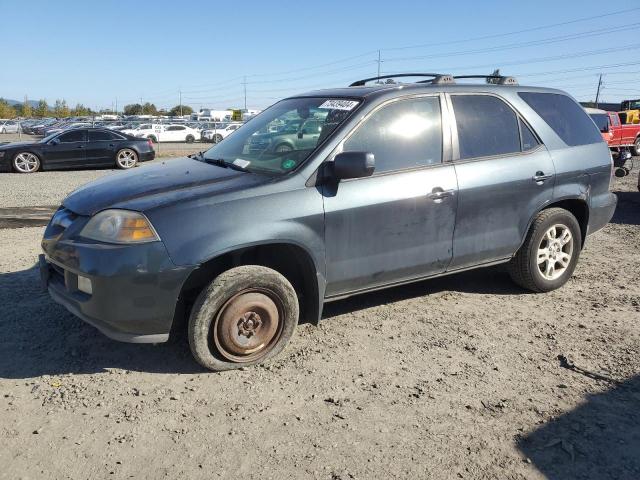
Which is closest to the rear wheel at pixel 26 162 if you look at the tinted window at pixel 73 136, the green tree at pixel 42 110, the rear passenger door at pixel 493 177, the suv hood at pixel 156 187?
the tinted window at pixel 73 136

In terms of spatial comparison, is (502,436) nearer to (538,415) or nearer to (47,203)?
(538,415)

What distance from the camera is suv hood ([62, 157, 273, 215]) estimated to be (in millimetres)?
3309

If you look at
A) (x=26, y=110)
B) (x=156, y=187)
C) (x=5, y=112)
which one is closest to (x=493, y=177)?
(x=156, y=187)

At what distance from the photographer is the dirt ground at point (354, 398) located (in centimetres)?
258

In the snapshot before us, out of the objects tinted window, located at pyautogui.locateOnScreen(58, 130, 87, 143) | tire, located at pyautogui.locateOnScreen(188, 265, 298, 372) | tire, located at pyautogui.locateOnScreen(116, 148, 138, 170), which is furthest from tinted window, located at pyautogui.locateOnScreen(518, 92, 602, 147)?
tinted window, located at pyautogui.locateOnScreen(58, 130, 87, 143)

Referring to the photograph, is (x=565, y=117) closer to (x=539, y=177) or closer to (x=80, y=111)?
(x=539, y=177)

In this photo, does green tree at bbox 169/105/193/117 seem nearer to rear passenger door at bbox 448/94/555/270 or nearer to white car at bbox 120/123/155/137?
white car at bbox 120/123/155/137

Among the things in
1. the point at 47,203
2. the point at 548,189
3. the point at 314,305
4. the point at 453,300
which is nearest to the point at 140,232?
the point at 314,305

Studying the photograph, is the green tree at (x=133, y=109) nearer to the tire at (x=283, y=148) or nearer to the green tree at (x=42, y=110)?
the green tree at (x=42, y=110)

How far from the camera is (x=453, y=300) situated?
4.77m

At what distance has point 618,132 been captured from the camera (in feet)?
68.8

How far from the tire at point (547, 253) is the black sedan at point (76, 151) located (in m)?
14.3

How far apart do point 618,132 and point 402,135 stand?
20.6 m

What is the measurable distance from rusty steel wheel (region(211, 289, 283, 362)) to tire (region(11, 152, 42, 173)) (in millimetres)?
14063
